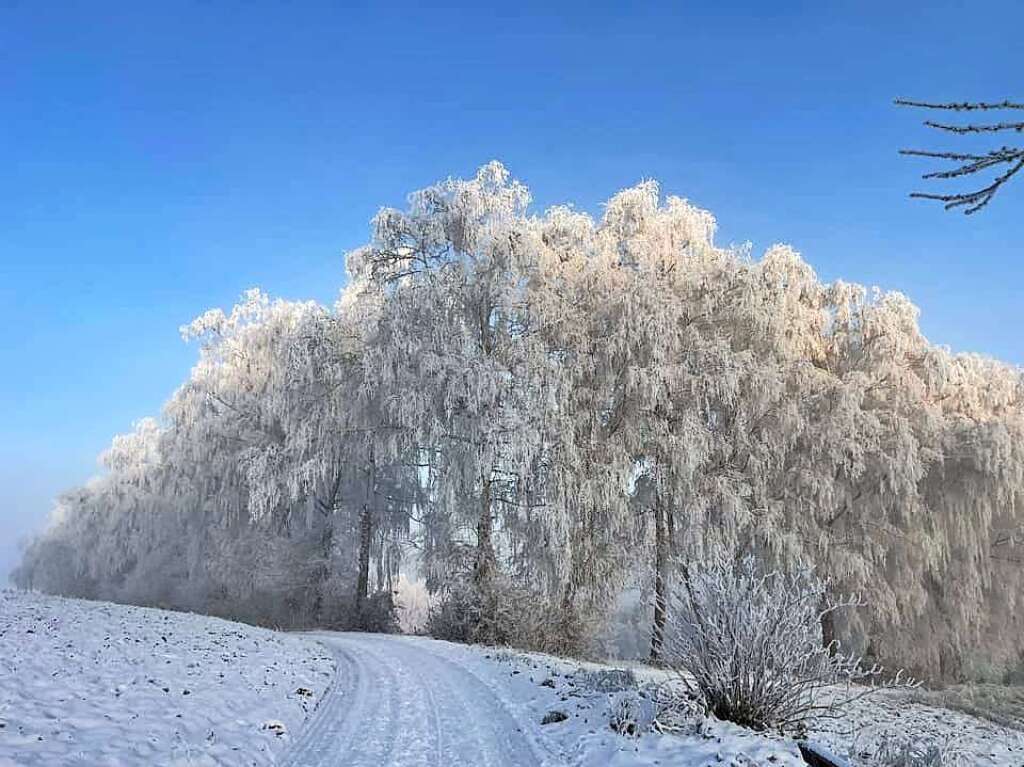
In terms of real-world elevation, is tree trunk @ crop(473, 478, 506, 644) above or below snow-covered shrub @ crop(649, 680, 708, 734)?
above

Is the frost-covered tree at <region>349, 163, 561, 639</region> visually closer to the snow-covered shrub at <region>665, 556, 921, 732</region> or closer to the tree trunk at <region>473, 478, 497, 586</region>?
the tree trunk at <region>473, 478, 497, 586</region>

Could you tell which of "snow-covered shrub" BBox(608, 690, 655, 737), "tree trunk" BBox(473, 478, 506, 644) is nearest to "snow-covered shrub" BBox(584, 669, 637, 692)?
"snow-covered shrub" BBox(608, 690, 655, 737)

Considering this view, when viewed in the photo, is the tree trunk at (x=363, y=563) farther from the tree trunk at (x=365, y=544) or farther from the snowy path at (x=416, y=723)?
the snowy path at (x=416, y=723)

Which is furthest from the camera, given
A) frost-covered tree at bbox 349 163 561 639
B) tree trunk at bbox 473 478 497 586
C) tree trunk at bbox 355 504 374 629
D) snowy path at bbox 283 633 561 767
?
tree trunk at bbox 355 504 374 629

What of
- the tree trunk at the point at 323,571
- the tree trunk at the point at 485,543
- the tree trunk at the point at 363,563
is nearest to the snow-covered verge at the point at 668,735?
the tree trunk at the point at 485,543

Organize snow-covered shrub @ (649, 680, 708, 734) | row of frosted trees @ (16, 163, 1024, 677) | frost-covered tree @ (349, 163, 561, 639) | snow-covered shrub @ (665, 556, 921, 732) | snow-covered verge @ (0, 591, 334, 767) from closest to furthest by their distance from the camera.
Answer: snow-covered verge @ (0, 591, 334, 767) → snow-covered shrub @ (665, 556, 921, 732) → snow-covered shrub @ (649, 680, 708, 734) → frost-covered tree @ (349, 163, 561, 639) → row of frosted trees @ (16, 163, 1024, 677)

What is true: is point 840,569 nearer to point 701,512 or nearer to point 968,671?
point 701,512

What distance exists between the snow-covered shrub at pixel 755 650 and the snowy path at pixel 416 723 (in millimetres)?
1595

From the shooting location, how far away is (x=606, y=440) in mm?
18016

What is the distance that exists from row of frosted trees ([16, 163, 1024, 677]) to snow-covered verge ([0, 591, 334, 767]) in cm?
640

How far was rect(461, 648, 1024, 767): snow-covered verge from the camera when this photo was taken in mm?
5539

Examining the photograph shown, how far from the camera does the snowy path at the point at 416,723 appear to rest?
5.80 metres

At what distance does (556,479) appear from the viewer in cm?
1652

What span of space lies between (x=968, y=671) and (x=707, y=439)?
10498 millimetres
